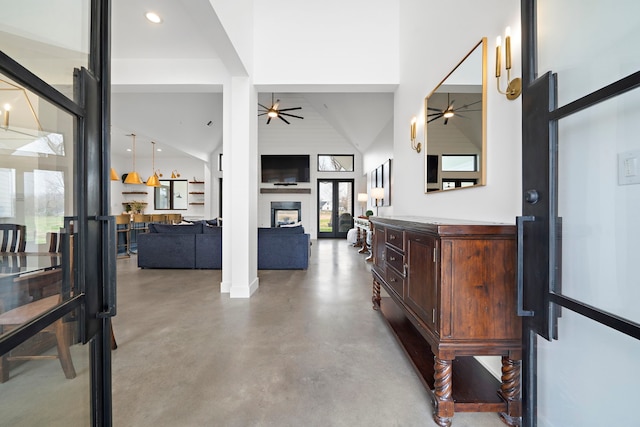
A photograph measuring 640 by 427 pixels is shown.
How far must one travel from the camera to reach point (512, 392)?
140 cm

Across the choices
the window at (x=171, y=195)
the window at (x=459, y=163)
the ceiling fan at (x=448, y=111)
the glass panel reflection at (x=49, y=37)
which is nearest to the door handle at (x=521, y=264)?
the window at (x=459, y=163)

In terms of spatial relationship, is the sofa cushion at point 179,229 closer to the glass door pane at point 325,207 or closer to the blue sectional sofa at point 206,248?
the blue sectional sofa at point 206,248

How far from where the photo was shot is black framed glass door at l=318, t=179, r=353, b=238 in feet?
31.4

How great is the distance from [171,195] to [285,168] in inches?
180

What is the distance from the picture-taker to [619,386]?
934mm

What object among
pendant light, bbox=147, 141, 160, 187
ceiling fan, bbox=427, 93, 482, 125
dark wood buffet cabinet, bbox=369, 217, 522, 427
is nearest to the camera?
dark wood buffet cabinet, bbox=369, 217, 522, 427

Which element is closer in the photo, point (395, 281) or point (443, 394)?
point (443, 394)

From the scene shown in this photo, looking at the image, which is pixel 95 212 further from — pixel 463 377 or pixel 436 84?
pixel 436 84

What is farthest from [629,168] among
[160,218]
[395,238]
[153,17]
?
[160,218]

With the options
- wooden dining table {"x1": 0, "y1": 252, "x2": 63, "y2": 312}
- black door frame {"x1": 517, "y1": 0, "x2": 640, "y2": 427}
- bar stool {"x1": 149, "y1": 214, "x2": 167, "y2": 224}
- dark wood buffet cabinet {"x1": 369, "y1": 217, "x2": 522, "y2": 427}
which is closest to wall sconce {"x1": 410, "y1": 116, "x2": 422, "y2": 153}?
dark wood buffet cabinet {"x1": 369, "y1": 217, "x2": 522, "y2": 427}

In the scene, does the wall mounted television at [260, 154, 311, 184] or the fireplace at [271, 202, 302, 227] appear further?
the fireplace at [271, 202, 302, 227]

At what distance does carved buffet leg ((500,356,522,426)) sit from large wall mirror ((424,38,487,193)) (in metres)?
1.04

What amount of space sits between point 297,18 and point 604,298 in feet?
12.9

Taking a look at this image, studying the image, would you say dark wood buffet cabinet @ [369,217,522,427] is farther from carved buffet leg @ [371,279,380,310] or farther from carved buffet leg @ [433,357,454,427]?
carved buffet leg @ [371,279,380,310]
